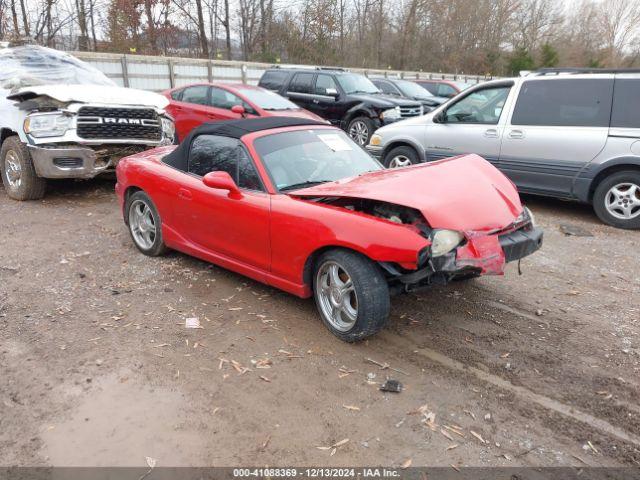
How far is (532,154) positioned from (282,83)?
7841 mm

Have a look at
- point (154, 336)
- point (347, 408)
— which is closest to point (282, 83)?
point (154, 336)

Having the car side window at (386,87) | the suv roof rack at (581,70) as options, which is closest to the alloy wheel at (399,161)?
the suv roof rack at (581,70)

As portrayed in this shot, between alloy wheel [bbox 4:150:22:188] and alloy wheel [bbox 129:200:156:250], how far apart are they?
2.92m

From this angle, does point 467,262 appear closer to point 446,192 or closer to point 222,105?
point 446,192

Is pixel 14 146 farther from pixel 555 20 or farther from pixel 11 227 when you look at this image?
pixel 555 20

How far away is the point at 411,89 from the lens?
16.8m

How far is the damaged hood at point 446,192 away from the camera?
339cm

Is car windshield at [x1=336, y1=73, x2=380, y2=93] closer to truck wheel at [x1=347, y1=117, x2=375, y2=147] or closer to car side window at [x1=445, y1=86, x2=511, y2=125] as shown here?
truck wheel at [x1=347, y1=117, x2=375, y2=147]

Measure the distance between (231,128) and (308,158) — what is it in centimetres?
76

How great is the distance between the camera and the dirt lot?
105 inches

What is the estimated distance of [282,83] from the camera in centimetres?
1321

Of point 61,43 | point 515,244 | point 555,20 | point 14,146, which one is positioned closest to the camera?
point 515,244

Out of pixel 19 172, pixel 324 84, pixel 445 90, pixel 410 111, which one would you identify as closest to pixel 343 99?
pixel 324 84

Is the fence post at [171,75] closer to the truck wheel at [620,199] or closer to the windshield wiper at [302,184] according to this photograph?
the truck wheel at [620,199]
